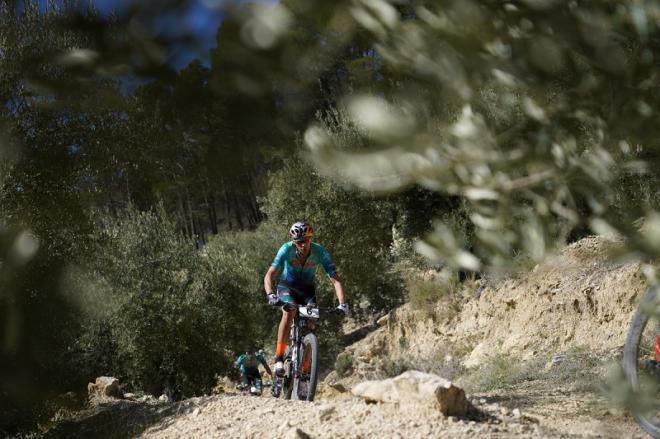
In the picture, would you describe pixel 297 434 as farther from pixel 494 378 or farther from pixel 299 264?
pixel 494 378

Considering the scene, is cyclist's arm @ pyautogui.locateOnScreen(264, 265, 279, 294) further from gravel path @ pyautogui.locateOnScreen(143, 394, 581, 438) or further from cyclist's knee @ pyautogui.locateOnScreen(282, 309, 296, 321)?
gravel path @ pyautogui.locateOnScreen(143, 394, 581, 438)

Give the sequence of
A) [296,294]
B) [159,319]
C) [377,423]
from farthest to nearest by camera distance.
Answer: [159,319] → [296,294] → [377,423]

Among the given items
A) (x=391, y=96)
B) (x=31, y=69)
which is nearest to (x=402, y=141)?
(x=391, y=96)

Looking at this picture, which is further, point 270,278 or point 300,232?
point 270,278

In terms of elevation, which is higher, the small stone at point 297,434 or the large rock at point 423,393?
the large rock at point 423,393

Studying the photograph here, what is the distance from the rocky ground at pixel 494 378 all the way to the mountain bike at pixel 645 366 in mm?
140

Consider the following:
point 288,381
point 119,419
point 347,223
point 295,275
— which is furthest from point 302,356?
point 347,223

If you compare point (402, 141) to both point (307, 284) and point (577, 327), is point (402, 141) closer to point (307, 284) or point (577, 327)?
point (307, 284)

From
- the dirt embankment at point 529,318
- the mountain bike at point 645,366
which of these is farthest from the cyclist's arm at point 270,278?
the mountain bike at point 645,366

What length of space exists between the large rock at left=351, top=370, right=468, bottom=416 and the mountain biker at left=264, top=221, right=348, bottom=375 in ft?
5.57

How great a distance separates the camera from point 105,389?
9406 mm

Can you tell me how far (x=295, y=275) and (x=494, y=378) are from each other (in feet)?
12.4

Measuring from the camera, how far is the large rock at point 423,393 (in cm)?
416

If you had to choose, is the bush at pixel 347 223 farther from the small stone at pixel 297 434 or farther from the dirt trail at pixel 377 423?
the small stone at pixel 297 434
